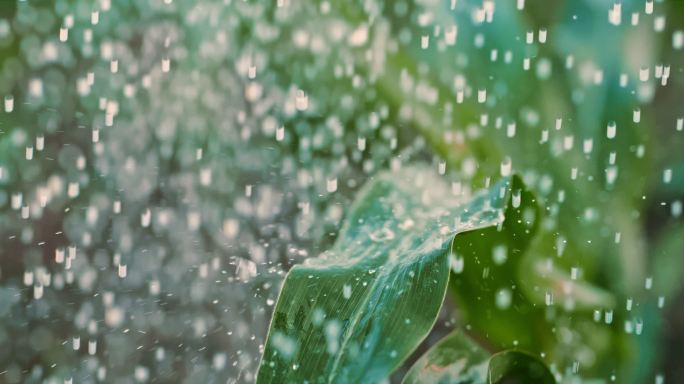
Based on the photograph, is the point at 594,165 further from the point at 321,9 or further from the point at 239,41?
the point at 239,41

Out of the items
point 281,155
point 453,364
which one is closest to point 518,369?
point 453,364

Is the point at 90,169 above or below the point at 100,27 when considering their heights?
below

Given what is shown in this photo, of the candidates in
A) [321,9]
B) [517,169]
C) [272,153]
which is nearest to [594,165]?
[517,169]

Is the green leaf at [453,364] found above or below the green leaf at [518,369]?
below

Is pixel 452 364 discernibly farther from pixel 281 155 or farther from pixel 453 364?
pixel 281 155

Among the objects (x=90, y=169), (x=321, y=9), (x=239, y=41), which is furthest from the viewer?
(x=90, y=169)

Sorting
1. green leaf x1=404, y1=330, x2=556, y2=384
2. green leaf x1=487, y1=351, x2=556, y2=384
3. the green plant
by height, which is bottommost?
green leaf x1=404, y1=330, x2=556, y2=384
